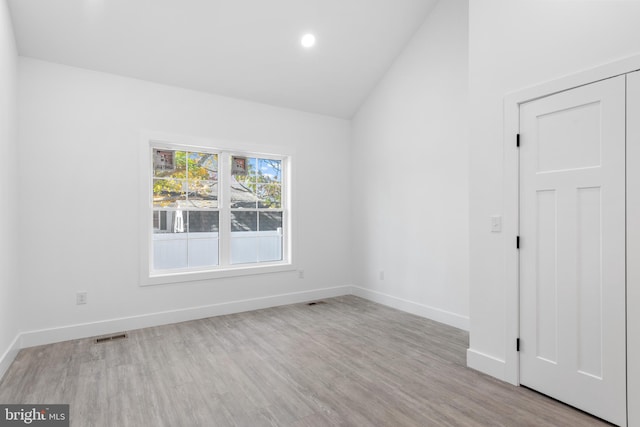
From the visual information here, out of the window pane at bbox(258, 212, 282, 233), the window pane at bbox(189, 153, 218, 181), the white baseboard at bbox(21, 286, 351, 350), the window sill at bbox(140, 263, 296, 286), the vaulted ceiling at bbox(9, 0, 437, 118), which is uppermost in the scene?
the vaulted ceiling at bbox(9, 0, 437, 118)

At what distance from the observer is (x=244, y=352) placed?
10.6 feet

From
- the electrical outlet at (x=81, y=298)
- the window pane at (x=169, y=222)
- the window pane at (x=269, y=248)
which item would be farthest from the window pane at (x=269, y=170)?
the electrical outlet at (x=81, y=298)

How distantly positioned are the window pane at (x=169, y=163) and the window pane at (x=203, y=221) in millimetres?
522

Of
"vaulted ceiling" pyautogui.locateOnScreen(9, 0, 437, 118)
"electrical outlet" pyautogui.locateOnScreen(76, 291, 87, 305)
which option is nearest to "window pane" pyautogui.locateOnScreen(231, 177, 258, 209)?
"vaulted ceiling" pyautogui.locateOnScreen(9, 0, 437, 118)

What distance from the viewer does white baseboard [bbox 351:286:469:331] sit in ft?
12.7

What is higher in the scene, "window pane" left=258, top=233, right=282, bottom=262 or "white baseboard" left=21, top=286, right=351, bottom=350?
"window pane" left=258, top=233, right=282, bottom=262

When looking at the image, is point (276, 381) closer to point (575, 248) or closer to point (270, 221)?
point (575, 248)

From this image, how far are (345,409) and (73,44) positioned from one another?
4.11 metres

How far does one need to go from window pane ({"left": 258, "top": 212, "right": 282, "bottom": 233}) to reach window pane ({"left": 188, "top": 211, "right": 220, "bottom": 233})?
2.06 feet

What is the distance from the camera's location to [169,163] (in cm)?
425

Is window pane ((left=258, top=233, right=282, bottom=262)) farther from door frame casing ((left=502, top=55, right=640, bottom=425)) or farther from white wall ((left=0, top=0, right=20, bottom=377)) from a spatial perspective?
door frame casing ((left=502, top=55, right=640, bottom=425))

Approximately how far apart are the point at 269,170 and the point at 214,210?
1011 mm

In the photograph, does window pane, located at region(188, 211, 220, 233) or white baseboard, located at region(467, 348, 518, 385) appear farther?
window pane, located at region(188, 211, 220, 233)

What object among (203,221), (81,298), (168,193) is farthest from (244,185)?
(81,298)
